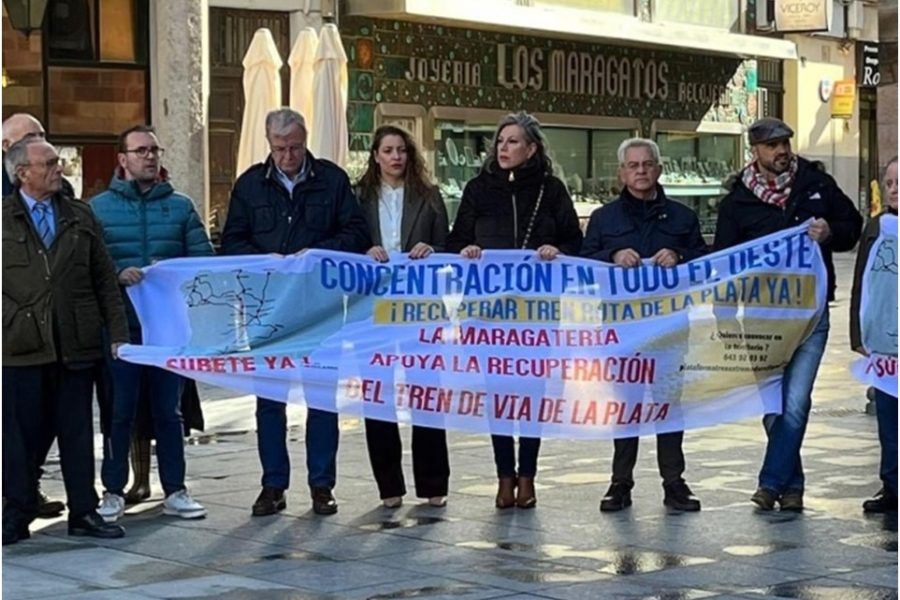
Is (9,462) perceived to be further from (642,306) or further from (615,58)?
(615,58)

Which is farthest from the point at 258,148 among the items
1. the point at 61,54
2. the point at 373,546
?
Answer: the point at 373,546

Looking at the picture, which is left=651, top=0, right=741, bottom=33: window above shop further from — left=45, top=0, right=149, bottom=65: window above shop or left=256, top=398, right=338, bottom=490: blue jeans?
left=256, top=398, right=338, bottom=490: blue jeans

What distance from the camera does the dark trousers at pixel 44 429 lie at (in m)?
9.03

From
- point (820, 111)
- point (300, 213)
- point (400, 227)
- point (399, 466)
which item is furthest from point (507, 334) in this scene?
point (820, 111)

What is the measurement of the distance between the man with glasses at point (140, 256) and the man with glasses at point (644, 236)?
2.09 metres

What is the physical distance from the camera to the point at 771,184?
388 inches

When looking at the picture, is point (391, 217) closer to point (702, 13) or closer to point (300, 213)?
point (300, 213)

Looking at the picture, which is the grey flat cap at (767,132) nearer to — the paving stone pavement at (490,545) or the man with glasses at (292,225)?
the paving stone pavement at (490,545)

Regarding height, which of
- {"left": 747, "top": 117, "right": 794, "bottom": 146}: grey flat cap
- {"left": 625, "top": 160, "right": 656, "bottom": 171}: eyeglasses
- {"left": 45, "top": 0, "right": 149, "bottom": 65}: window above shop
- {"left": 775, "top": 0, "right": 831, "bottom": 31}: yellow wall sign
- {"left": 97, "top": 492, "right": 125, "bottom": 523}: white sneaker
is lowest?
{"left": 97, "top": 492, "right": 125, "bottom": 523}: white sneaker

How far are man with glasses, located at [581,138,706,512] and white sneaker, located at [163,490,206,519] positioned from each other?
204cm

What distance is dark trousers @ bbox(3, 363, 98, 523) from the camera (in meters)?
9.03

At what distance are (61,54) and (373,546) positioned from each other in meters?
13.2

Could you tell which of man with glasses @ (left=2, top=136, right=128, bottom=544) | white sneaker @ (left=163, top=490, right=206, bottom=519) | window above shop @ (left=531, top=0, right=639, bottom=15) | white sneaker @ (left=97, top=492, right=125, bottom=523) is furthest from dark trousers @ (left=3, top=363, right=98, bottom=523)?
window above shop @ (left=531, top=0, right=639, bottom=15)

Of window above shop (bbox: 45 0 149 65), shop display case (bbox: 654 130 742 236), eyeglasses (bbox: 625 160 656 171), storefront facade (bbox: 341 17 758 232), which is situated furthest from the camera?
shop display case (bbox: 654 130 742 236)
